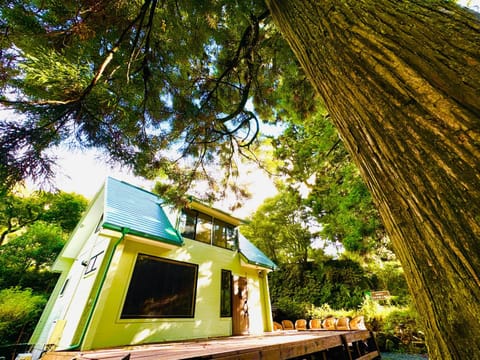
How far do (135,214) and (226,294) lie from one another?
12.2 ft

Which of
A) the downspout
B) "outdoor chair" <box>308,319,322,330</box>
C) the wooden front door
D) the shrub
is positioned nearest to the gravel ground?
"outdoor chair" <box>308,319,322,330</box>

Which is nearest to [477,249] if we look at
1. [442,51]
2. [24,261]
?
[442,51]

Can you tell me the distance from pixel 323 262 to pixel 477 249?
13.8 m

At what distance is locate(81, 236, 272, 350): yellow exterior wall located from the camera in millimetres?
4156

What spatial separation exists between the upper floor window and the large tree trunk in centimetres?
625

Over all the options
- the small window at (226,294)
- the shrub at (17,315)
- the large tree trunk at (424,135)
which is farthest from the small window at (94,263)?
the large tree trunk at (424,135)

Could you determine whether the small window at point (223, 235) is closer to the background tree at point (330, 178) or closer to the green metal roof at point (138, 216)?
the green metal roof at point (138, 216)

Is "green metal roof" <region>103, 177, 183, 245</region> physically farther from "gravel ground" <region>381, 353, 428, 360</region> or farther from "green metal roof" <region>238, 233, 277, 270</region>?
"gravel ground" <region>381, 353, 428, 360</region>

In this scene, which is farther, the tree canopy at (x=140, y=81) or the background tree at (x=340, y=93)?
the tree canopy at (x=140, y=81)

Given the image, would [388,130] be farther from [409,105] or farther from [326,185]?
[326,185]

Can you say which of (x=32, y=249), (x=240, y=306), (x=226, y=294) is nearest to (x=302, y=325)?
(x=240, y=306)

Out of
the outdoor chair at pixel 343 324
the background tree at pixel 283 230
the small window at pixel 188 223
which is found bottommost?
the outdoor chair at pixel 343 324

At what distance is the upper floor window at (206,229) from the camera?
21.7ft

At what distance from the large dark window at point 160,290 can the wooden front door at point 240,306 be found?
62.4 inches
